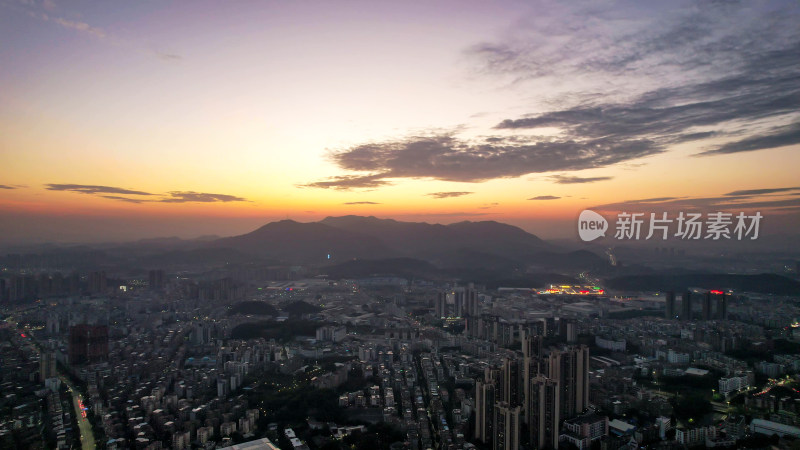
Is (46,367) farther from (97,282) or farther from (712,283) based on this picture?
(712,283)

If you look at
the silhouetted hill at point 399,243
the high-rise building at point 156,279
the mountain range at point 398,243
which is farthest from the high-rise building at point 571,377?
the mountain range at point 398,243

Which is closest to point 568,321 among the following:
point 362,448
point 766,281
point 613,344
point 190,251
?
point 613,344

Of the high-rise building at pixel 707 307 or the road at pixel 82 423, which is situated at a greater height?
the high-rise building at pixel 707 307

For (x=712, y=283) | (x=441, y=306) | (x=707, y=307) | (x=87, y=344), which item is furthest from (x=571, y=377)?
(x=712, y=283)

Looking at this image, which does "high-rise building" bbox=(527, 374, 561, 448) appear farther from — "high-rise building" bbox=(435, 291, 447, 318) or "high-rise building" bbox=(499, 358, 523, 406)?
"high-rise building" bbox=(435, 291, 447, 318)

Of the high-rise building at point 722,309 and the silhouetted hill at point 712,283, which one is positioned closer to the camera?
the high-rise building at point 722,309

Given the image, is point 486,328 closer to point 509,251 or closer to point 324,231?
point 509,251

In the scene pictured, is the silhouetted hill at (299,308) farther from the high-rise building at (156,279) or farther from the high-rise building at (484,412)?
the high-rise building at (484,412)
